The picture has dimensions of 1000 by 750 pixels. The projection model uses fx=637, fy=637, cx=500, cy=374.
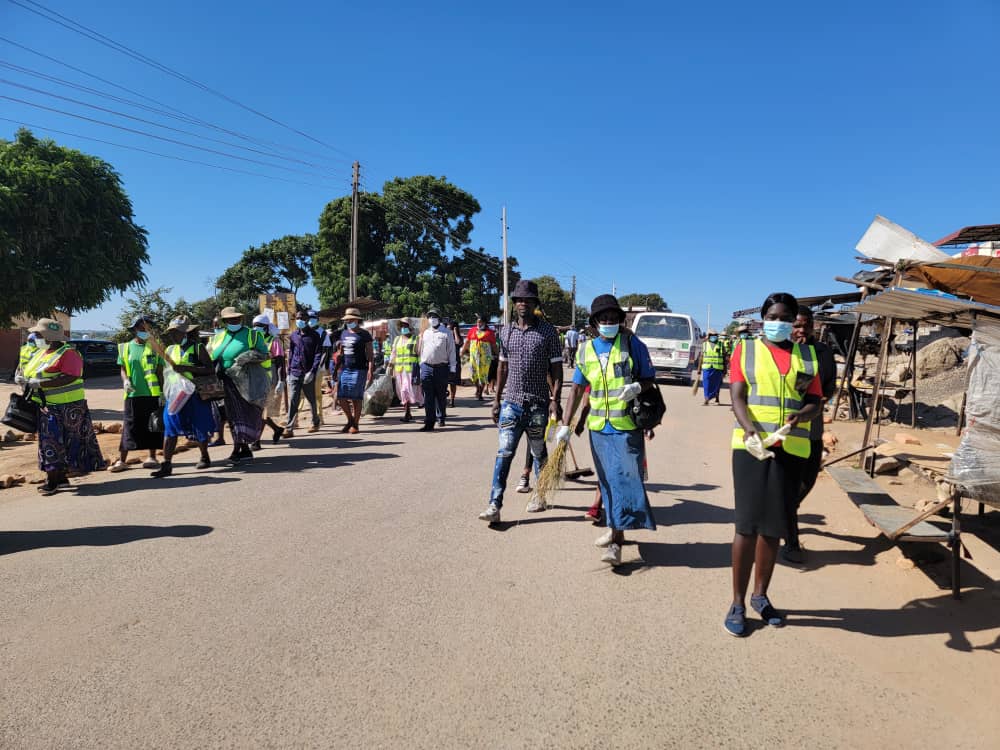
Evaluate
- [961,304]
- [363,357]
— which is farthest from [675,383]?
[961,304]

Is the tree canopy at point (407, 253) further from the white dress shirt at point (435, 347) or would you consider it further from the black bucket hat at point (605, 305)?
the black bucket hat at point (605, 305)

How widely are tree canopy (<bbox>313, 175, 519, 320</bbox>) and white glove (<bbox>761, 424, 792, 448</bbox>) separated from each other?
109ft

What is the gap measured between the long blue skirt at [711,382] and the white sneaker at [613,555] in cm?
1126

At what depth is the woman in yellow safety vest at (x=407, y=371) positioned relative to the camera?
1187cm

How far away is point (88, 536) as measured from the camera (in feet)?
15.9

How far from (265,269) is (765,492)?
4755 centimetres

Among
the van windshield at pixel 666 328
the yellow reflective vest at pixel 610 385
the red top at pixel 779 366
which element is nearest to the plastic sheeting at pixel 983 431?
the red top at pixel 779 366

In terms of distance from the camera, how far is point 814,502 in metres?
6.34

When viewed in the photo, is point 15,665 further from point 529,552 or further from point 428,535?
point 529,552

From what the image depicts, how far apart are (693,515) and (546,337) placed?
81.6 inches

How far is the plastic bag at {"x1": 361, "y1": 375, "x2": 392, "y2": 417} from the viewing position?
12.0 m

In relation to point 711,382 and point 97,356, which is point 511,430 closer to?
point 711,382

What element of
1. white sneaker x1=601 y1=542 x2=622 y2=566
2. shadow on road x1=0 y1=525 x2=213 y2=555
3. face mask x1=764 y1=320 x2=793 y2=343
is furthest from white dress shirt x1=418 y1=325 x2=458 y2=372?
face mask x1=764 y1=320 x2=793 y2=343

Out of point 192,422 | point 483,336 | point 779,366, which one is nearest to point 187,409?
point 192,422
